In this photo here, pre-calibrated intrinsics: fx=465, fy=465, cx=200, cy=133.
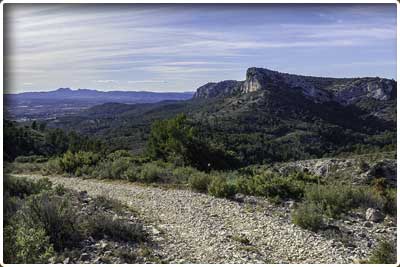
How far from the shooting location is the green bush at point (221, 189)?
11.6 meters

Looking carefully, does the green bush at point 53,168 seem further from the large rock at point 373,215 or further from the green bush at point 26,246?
the large rock at point 373,215

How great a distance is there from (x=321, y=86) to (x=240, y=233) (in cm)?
11591

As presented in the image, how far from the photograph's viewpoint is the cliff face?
107 meters

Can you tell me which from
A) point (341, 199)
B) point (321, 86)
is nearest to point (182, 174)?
point (341, 199)

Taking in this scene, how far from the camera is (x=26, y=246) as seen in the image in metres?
6.02

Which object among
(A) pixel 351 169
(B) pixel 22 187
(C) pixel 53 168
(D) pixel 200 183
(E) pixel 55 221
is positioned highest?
(E) pixel 55 221

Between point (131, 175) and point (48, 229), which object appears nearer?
point (48, 229)

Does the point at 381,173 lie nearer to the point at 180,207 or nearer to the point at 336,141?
the point at 180,207

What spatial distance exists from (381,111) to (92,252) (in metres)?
104

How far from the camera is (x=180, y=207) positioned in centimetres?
1036

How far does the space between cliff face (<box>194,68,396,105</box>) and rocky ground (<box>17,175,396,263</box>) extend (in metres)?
93.5

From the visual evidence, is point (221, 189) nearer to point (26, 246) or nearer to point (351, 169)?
point (26, 246)

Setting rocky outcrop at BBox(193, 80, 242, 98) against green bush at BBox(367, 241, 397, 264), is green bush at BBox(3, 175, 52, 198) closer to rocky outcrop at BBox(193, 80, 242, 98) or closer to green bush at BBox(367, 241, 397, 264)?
green bush at BBox(367, 241, 397, 264)

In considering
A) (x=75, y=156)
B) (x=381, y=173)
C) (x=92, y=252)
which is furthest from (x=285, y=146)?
(x=92, y=252)
